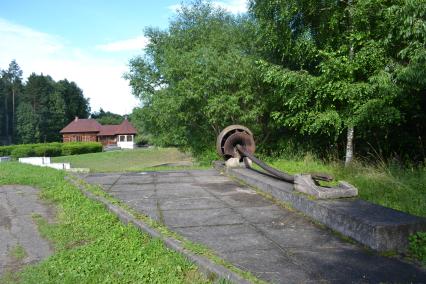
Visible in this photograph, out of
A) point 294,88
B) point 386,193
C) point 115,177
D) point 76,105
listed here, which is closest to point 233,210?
point 386,193

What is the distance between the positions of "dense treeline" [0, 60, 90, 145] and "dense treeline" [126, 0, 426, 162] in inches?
A: 2772

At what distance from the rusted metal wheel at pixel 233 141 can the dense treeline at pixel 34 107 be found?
250 ft

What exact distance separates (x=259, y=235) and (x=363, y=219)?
Answer: 105cm

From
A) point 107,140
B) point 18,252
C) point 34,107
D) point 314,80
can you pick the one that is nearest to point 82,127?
point 107,140

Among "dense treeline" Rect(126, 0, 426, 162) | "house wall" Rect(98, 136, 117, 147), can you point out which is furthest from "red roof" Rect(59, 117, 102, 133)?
"dense treeline" Rect(126, 0, 426, 162)

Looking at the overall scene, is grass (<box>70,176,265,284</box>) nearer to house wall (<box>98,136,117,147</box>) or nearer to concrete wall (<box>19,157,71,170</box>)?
concrete wall (<box>19,157,71,170</box>)

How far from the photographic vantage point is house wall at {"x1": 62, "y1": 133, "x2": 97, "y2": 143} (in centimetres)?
7669

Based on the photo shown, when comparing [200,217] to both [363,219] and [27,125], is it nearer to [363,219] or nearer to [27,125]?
[363,219]

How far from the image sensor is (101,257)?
3709 millimetres

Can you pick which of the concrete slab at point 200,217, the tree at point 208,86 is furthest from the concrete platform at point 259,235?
the tree at point 208,86

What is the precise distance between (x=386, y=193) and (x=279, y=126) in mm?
7730

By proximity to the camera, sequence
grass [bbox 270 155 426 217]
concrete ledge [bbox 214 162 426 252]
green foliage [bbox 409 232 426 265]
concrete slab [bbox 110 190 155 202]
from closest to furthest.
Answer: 1. green foliage [bbox 409 232 426 265]
2. concrete ledge [bbox 214 162 426 252]
3. grass [bbox 270 155 426 217]
4. concrete slab [bbox 110 190 155 202]

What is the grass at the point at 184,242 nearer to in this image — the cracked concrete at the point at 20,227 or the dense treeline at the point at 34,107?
the cracked concrete at the point at 20,227

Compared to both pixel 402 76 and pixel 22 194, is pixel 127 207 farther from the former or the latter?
pixel 402 76
